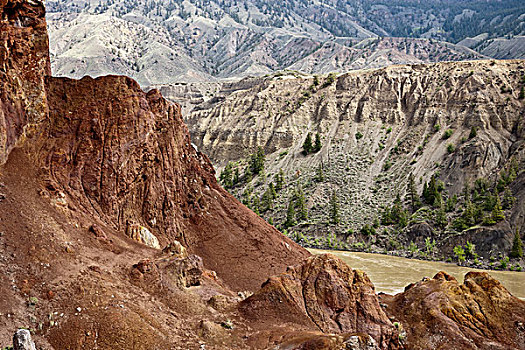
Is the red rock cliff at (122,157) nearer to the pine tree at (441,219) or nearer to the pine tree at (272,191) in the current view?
the pine tree at (441,219)

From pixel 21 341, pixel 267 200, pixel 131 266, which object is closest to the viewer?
pixel 21 341

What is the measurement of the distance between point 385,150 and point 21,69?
62.9 metres

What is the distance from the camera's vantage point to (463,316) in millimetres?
16359

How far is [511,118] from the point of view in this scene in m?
64.7

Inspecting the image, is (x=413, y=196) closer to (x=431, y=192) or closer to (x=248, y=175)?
(x=431, y=192)

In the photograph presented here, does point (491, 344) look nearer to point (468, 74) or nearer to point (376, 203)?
point (376, 203)

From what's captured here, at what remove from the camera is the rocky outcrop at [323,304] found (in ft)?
49.3

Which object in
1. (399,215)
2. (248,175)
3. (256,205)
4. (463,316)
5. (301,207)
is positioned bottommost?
(256,205)

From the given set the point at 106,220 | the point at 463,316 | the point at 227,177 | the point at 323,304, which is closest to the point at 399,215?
the point at 227,177

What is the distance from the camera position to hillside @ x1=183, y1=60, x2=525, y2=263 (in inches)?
2181

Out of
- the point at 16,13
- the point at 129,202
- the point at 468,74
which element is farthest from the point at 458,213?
the point at 16,13

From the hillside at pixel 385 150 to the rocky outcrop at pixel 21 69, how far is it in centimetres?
4487

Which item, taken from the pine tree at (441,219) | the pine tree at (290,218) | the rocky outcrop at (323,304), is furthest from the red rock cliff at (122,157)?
the pine tree at (290,218)

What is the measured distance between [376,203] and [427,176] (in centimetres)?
801
